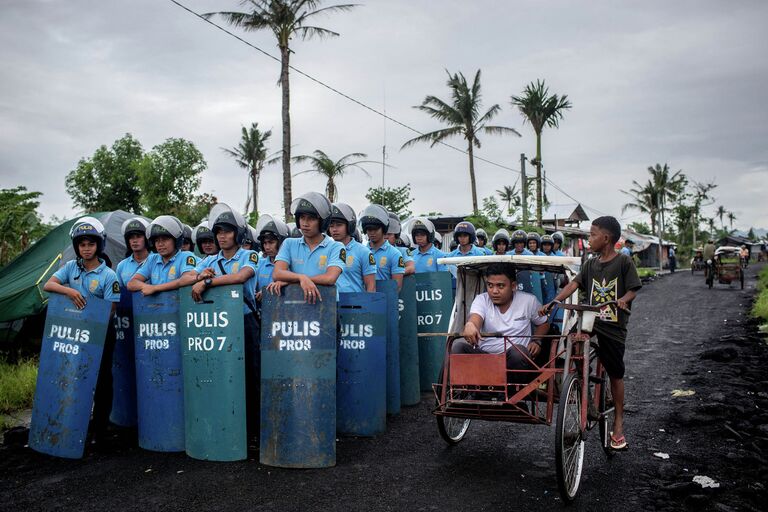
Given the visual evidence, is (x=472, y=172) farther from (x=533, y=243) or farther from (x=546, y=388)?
(x=546, y=388)

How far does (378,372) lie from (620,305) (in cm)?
247

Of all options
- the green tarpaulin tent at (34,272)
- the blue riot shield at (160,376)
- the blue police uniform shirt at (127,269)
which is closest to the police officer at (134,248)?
the blue police uniform shirt at (127,269)

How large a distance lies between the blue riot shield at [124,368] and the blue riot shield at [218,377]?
4.42 feet

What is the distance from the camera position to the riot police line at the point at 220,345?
213 inches

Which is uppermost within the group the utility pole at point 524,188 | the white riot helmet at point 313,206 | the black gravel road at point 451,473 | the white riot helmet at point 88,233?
the utility pole at point 524,188

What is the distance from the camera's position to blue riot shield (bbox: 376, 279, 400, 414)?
7008 mm

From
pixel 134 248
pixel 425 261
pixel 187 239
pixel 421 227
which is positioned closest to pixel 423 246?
pixel 425 261

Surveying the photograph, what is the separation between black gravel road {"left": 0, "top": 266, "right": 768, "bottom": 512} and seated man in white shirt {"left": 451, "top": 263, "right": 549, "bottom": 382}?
1.04 meters

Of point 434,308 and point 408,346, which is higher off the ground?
point 434,308

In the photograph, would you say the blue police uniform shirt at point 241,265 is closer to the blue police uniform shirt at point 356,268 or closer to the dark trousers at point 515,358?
the blue police uniform shirt at point 356,268

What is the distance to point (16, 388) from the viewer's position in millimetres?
8195

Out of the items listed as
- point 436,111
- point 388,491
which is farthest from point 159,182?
point 388,491

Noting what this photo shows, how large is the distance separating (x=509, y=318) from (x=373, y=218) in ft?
9.83

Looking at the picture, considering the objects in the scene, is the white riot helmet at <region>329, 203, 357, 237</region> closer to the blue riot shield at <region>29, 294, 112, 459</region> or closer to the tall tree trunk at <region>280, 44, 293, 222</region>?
the blue riot shield at <region>29, 294, 112, 459</region>
